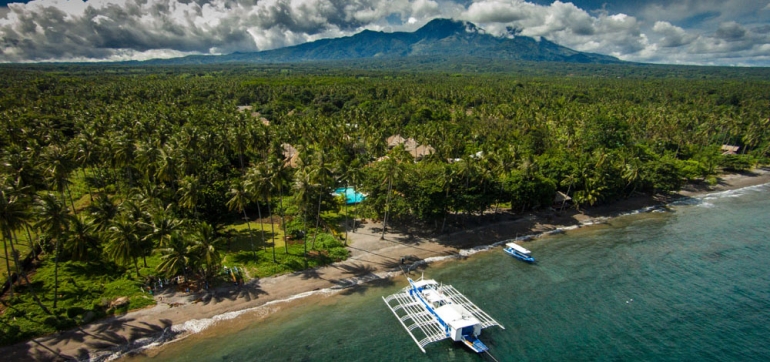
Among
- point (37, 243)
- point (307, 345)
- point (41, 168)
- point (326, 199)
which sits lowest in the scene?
point (307, 345)

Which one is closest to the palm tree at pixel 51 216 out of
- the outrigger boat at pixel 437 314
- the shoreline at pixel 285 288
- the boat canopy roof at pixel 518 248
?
the shoreline at pixel 285 288

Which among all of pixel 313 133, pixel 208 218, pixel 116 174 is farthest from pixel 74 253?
pixel 313 133

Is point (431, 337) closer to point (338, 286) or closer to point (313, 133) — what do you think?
point (338, 286)

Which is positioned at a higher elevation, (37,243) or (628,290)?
(37,243)

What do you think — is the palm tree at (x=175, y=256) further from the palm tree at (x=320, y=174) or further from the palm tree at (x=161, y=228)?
the palm tree at (x=320, y=174)

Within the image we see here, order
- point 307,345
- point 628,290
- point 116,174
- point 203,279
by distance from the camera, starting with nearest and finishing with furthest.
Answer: point 307,345, point 203,279, point 628,290, point 116,174

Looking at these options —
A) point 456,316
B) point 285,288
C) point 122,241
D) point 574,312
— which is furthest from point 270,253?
point 574,312

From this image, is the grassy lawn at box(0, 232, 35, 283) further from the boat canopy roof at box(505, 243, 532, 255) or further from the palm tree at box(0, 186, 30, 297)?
the boat canopy roof at box(505, 243, 532, 255)
